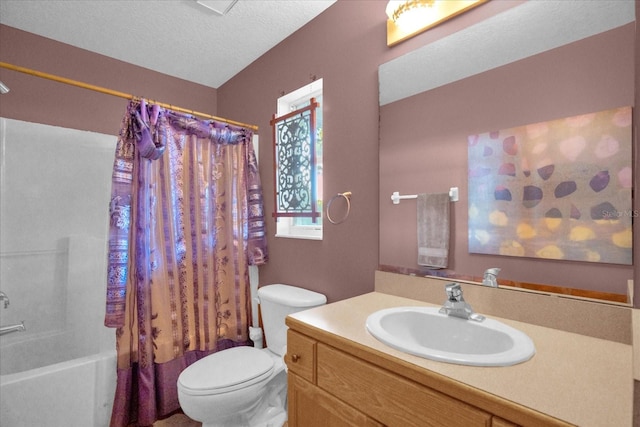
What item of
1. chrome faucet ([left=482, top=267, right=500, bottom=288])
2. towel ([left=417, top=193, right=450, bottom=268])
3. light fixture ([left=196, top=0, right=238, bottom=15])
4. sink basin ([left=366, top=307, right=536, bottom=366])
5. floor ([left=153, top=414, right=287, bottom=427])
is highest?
light fixture ([left=196, top=0, right=238, bottom=15])

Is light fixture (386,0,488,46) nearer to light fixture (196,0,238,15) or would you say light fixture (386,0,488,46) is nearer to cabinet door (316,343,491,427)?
light fixture (196,0,238,15)

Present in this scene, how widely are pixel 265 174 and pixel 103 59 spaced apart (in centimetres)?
154

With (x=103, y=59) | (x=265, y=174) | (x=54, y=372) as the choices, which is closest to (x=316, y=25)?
(x=265, y=174)

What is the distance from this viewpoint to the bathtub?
1.44 m

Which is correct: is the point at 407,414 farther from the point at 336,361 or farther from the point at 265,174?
the point at 265,174

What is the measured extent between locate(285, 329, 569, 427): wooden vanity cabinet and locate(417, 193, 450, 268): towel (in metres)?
0.62

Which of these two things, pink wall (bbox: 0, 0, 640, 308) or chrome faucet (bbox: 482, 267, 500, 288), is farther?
pink wall (bbox: 0, 0, 640, 308)

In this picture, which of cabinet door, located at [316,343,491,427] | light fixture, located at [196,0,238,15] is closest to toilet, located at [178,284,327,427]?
cabinet door, located at [316,343,491,427]

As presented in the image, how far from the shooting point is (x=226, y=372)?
4.97ft

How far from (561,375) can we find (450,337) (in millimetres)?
409

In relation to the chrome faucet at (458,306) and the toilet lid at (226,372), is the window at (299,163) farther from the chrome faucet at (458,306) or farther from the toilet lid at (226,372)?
the chrome faucet at (458,306)

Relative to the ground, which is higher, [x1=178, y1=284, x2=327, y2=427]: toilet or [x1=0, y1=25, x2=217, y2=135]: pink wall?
[x1=0, y1=25, x2=217, y2=135]: pink wall

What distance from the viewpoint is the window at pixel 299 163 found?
1948 mm

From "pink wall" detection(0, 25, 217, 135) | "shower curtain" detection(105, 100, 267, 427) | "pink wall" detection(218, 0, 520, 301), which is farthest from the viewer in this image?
"pink wall" detection(0, 25, 217, 135)
